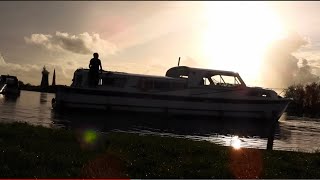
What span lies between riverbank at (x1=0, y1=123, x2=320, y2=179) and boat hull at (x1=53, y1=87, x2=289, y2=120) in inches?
720

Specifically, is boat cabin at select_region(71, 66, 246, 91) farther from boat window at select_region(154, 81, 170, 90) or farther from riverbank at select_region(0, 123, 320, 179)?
riverbank at select_region(0, 123, 320, 179)

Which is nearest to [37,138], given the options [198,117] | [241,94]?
[198,117]

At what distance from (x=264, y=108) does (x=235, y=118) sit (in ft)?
8.38

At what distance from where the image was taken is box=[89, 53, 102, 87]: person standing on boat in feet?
93.7

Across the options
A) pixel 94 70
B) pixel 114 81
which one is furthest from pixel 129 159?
pixel 114 81

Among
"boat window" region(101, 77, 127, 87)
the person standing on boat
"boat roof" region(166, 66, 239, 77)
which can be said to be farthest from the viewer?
"boat roof" region(166, 66, 239, 77)

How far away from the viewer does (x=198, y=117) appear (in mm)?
31000

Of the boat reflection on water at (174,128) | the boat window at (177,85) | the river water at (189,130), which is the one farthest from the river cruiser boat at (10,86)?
the boat window at (177,85)

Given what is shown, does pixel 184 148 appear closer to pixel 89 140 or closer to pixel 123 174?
pixel 89 140

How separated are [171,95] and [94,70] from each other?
20.1 ft

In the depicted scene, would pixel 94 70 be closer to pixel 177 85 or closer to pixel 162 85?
pixel 162 85

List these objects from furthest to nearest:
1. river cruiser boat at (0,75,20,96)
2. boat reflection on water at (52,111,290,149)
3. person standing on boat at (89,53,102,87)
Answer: river cruiser boat at (0,75,20,96) < person standing on boat at (89,53,102,87) < boat reflection on water at (52,111,290,149)

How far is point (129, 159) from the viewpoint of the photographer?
8656 millimetres

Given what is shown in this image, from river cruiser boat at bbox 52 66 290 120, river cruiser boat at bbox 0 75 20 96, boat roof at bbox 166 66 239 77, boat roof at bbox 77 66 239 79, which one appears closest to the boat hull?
river cruiser boat at bbox 52 66 290 120
